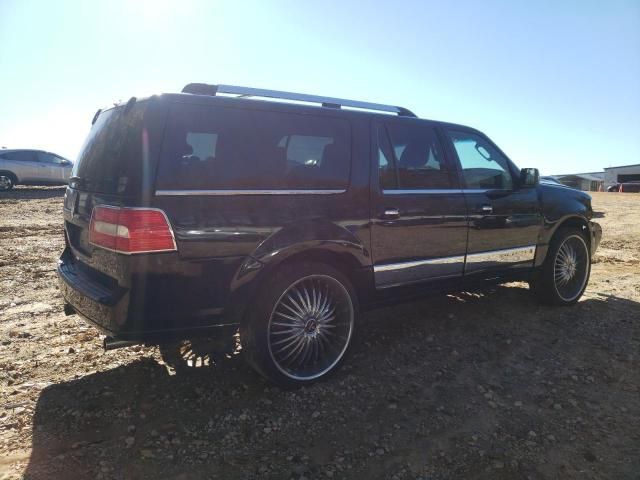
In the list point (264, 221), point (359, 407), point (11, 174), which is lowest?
point (359, 407)

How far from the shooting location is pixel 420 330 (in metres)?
4.36

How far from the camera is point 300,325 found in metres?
3.21

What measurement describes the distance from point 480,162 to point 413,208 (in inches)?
45.8

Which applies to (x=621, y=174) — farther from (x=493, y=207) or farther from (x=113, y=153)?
(x=113, y=153)

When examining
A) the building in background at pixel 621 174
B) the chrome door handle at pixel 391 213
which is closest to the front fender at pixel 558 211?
the chrome door handle at pixel 391 213

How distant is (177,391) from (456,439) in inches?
71.9

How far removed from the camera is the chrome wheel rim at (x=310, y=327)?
10.3 ft

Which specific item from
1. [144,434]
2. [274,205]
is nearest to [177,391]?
[144,434]

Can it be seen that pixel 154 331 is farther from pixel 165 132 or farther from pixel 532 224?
Result: pixel 532 224

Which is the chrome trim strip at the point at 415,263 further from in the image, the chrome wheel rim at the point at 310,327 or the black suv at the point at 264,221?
the chrome wheel rim at the point at 310,327

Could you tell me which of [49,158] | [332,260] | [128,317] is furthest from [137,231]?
[49,158]

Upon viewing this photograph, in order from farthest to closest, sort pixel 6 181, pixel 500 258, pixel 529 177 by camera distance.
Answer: pixel 6 181 < pixel 529 177 < pixel 500 258

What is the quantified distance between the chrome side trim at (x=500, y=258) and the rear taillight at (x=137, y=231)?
8.93 ft

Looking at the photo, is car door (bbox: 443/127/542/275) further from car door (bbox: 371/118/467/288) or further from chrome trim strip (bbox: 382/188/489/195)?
car door (bbox: 371/118/467/288)
